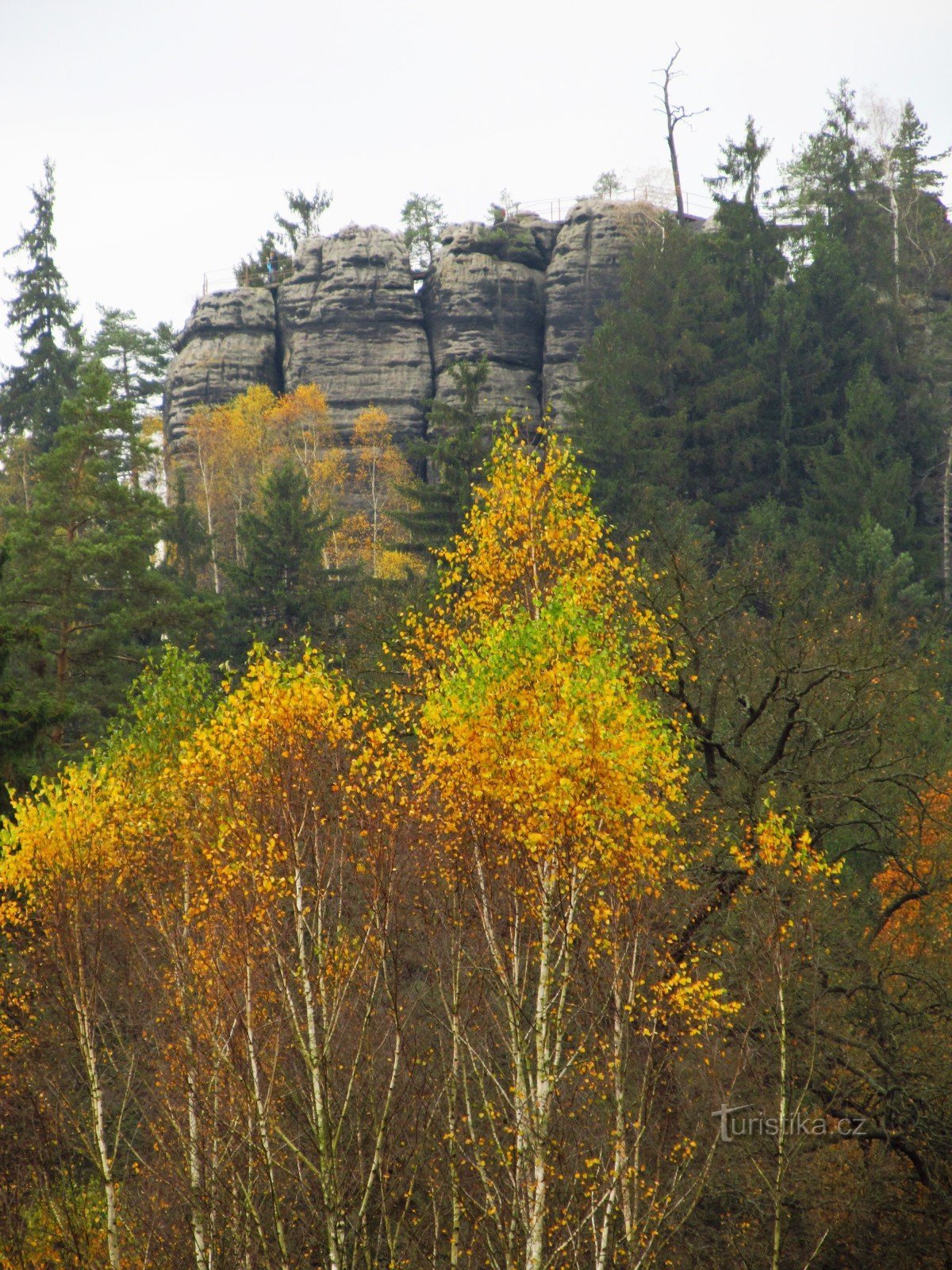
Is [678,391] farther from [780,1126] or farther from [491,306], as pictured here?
[780,1126]

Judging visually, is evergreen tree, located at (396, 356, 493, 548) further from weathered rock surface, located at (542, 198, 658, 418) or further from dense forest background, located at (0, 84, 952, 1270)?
weathered rock surface, located at (542, 198, 658, 418)

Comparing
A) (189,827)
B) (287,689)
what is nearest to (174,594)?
(189,827)

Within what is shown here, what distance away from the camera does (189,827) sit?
18.4m

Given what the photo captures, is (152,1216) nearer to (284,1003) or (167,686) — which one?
(284,1003)

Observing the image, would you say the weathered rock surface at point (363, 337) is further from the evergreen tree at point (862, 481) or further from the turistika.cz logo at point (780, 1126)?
the turistika.cz logo at point (780, 1126)

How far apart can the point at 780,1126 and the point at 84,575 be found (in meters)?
22.0

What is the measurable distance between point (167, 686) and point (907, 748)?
16.6 m

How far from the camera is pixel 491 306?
60.8 meters

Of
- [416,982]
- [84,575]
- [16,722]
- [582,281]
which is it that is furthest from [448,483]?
[582,281]

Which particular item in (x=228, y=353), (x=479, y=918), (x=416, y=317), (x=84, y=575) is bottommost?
(x=479, y=918)

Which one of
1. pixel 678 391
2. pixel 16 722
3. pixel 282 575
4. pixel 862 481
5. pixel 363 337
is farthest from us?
pixel 363 337

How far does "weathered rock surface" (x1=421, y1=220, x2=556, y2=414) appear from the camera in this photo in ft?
198

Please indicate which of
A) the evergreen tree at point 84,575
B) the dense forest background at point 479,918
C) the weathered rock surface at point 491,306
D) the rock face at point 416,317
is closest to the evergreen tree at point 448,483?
the dense forest background at point 479,918

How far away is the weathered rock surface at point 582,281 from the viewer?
58969 millimetres
